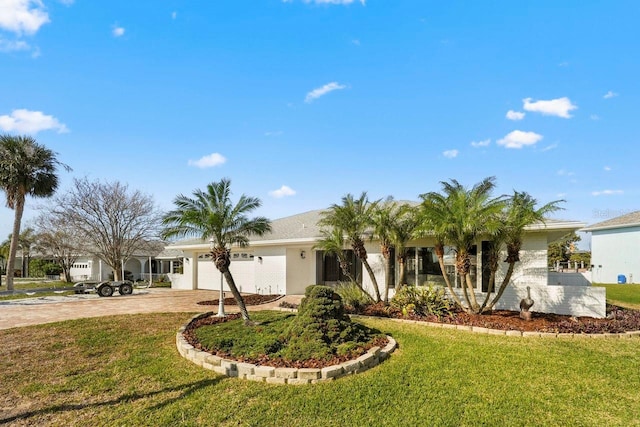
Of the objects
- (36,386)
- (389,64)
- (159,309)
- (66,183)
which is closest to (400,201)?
(389,64)

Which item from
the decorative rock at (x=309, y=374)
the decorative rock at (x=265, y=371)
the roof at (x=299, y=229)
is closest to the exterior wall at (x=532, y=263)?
the roof at (x=299, y=229)

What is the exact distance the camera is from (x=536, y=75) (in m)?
12.5

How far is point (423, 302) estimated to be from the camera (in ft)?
38.2

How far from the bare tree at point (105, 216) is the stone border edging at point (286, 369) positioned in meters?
21.8

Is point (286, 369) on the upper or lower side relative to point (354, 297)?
upper

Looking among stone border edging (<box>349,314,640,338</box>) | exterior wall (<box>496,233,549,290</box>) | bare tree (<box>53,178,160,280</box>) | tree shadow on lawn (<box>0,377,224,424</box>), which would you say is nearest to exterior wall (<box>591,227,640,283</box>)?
exterior wall (<box>496,233,549,290</box>)

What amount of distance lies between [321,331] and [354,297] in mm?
5696

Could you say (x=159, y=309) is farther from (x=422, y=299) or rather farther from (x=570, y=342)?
(x=570, y=342)

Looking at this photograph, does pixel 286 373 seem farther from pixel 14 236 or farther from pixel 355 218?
pixel 14 236

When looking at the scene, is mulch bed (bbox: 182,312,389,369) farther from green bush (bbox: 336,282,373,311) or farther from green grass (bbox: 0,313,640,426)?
green bush (bbox: 336,282,373,311)

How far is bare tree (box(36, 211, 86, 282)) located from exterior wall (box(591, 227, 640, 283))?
42.4 m

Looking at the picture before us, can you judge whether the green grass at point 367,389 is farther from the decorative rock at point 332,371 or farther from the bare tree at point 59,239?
the bare tree at point 59,239

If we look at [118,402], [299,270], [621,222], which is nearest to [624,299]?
[621,222]

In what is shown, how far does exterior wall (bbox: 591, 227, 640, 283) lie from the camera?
2824 cm
